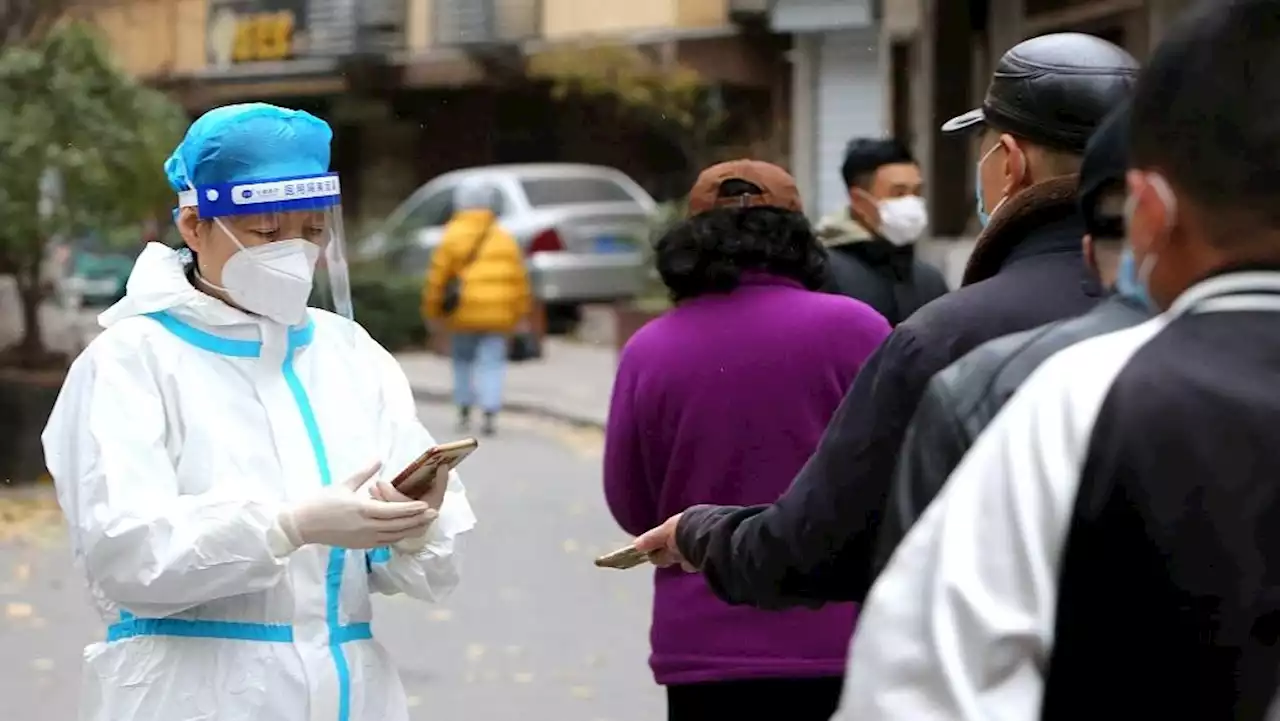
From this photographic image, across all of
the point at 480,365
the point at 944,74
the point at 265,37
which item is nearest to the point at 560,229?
the point at 944,74

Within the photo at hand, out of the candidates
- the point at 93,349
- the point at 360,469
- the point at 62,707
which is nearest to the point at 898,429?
the point at 360,469

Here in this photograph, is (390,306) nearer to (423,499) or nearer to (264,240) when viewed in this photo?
(264,240)

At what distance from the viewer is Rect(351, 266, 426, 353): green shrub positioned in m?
20.7

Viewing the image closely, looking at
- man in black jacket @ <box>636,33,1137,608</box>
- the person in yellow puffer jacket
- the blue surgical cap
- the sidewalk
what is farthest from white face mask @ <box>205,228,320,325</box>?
the sidewalk

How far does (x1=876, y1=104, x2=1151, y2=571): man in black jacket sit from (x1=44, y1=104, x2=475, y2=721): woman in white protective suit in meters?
1.19

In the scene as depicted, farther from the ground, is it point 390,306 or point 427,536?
point 427,536

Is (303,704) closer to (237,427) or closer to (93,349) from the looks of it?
(237,427)

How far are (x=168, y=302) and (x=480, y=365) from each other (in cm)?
1088

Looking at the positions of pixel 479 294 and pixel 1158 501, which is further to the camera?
pixel 479 294

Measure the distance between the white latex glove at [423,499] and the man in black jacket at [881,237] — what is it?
3.23 metres

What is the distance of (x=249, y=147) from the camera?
3.37 m

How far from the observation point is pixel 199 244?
3447 millimetres

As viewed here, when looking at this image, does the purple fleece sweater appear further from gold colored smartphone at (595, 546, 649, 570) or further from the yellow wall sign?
the yellow wall sign

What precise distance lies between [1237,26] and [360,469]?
1812 millimetres
